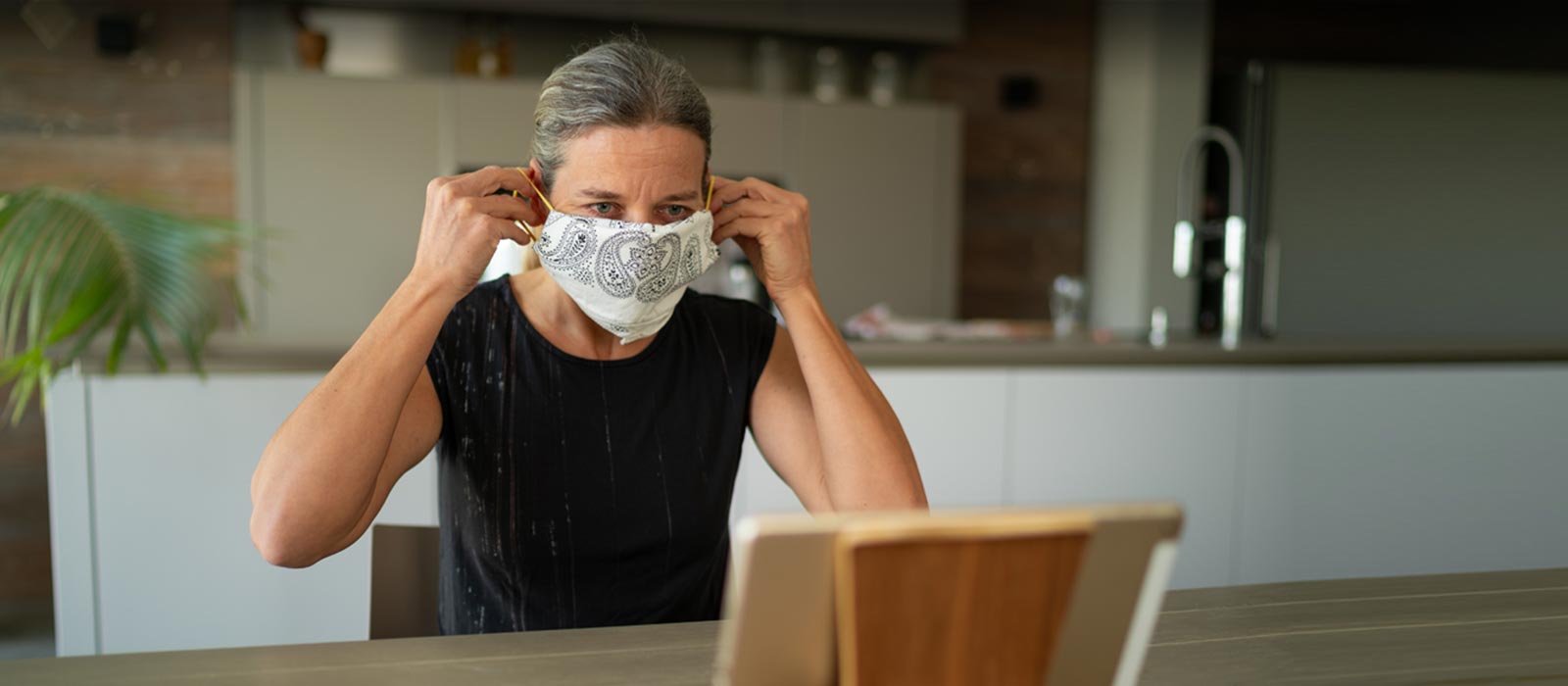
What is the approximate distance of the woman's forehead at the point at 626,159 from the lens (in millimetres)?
1282

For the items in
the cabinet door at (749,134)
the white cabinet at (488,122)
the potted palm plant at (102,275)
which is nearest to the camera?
the potted palm plant at (102,275)

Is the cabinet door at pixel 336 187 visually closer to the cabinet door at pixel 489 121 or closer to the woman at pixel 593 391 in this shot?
the cabinet door at pixel 489 121

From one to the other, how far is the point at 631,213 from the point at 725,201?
0.17 m

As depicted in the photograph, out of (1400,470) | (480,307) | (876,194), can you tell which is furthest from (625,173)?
(876,194)

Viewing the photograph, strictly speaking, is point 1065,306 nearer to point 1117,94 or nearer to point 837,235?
point 837,235

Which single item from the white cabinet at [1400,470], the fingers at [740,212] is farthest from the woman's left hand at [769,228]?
the white cabinet at [1400,470]

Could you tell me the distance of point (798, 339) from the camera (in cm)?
141

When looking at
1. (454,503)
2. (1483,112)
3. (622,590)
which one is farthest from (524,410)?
(1483,112)

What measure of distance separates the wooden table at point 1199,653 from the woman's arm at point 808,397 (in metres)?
→ 0.32

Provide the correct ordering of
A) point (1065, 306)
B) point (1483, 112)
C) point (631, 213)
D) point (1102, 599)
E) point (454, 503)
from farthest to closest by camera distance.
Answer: point (1483, 112) → point (1065, 306) → point (454, 503) → point (631, 213) → point (1102, 599)

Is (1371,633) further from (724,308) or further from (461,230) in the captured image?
(461,230)

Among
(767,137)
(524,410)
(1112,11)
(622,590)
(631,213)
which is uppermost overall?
(1112,11)

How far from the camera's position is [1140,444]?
2.78 metres

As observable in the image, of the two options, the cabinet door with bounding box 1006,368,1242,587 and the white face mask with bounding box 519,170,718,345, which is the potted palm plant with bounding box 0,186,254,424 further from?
the cabinet door with bounding box 1006,368,1242,587
